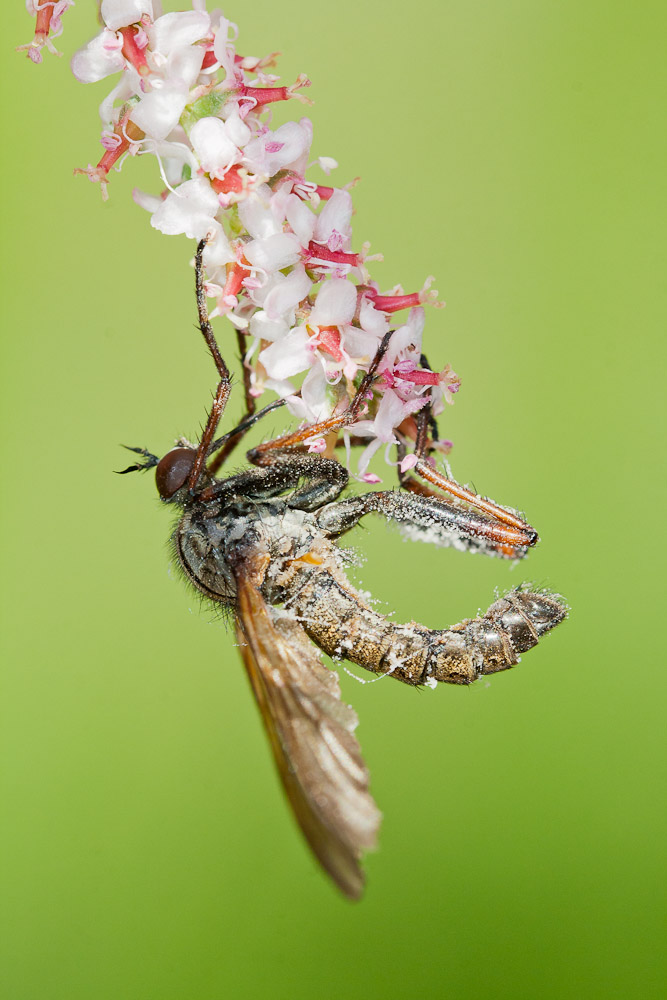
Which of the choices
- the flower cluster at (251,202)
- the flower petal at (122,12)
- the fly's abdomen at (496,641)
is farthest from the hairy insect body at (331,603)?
the flower petal at (122,12)

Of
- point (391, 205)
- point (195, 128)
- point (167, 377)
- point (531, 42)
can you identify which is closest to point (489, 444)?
point (391, 205)

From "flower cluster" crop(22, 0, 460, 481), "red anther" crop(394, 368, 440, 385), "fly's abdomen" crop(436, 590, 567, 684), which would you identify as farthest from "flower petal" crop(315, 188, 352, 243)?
"fly's abdomen" crop(436, 590, 567, 684)

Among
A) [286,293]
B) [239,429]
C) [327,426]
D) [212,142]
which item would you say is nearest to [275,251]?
[286,293]

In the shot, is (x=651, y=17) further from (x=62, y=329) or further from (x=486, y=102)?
(x=62, y=329)

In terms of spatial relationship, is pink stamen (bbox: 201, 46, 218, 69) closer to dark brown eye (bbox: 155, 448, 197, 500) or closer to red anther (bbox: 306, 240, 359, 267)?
red anther (bbox: 306, 240, 359, 267)

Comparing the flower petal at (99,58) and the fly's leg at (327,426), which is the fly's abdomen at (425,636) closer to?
the fly's leg at (327,426)

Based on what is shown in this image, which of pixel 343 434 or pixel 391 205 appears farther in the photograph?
pixel 391 205
